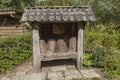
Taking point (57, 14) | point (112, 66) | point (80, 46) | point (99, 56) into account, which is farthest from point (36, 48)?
point (112, 66)

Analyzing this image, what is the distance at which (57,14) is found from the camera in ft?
24.4

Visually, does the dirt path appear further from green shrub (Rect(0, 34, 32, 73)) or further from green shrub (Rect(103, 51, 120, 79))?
green shrub (Rect(103, 51, 120, 79))

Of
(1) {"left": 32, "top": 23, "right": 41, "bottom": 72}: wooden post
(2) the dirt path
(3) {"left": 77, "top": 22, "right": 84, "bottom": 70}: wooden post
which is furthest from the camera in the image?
(3) {"left": 77, "top": 22, "right": 84, "bottom": 70}: wooden post

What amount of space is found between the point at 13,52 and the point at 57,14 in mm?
2639

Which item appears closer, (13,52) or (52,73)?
(52,73)

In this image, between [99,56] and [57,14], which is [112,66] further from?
[57,14]

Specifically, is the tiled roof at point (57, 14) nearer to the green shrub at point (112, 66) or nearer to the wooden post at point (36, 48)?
the wooden post at point (36, 48)

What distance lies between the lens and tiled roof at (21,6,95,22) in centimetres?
711

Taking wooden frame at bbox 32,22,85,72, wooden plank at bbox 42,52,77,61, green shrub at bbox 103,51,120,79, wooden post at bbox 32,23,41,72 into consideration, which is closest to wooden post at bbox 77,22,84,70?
wooden frame at bbox 32,22,85,72

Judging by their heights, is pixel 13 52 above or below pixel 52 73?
above

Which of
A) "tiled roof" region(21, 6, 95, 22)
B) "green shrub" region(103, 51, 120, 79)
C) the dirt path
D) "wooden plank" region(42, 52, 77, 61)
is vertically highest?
"tiled roof" region(21, 6, 95, 22)

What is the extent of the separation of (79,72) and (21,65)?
295cm

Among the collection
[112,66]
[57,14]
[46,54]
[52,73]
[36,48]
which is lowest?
[52,73]

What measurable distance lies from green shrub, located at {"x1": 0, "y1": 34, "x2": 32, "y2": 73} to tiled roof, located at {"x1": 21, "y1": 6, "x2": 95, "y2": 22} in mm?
1741
